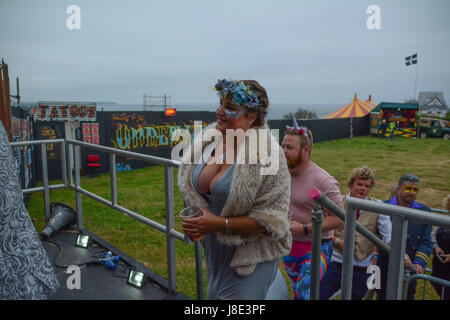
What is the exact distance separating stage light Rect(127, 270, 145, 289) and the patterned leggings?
1406 millimetres

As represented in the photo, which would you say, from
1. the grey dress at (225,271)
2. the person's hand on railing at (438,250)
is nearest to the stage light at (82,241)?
the grey dress at (225,271)

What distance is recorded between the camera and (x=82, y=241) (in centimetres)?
412

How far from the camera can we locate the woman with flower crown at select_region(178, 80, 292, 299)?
5.74 ft

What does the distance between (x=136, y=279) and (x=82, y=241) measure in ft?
4.10

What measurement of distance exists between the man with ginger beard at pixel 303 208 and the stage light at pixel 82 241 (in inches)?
102

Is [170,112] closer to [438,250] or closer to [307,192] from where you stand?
[307,192]

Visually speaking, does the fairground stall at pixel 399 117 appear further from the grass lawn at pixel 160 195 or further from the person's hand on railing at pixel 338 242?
the person's hand on railing at pixel 338 242

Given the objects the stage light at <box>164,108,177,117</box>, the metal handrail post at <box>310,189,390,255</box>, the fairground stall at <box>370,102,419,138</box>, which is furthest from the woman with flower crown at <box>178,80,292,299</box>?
the fairground stall at <box>370,102,419,138</box>

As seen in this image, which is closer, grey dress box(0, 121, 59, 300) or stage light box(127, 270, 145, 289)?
grey dress box(0, 121, 59, 300)

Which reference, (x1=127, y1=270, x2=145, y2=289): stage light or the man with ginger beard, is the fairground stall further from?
(x1=127, y1=270, x2=145, y2=289): stage light

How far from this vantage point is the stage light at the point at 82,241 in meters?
4.09

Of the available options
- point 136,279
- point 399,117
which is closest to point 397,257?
point 136,279
